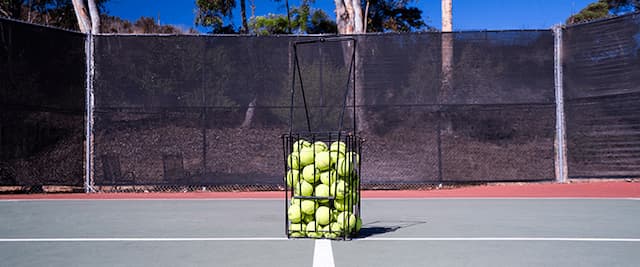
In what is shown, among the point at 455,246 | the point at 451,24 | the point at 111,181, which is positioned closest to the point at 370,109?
the point at 111,181

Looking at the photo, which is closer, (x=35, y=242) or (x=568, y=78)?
(x=35, y=242)

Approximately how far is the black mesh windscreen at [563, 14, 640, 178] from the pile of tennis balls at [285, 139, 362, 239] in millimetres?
6148

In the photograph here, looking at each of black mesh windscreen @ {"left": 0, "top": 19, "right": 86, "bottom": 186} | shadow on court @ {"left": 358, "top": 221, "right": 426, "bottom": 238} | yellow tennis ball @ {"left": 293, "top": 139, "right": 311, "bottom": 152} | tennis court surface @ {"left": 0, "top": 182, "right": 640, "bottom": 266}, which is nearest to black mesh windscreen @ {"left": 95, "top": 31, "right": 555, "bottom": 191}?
black mesh windscreen @ {"left": 0, "top": 19, "right": 86, "bottom": 186}

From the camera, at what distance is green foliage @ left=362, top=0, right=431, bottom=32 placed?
106 ft

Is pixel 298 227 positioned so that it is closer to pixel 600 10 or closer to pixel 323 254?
pixel 323 254

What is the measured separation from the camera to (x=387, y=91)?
994 cm

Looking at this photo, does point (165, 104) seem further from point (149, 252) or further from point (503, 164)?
point (149, 252)

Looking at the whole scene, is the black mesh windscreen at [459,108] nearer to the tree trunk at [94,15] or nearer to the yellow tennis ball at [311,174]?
the yellow tennis ball at [311,174]

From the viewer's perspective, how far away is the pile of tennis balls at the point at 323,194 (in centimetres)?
451

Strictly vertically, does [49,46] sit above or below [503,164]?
above

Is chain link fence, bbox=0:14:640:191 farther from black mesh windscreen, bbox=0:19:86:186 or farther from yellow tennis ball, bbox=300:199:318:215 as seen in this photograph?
yellow tennis ball, bbox=300:199:318:215

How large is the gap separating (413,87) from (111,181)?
4683 millimetres

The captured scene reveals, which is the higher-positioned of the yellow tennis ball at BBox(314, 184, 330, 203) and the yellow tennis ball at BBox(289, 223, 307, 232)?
the yellow tennis ball at BBox(314, 184, 330, 203)

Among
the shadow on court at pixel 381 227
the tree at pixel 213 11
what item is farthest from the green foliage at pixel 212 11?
the shadow on court at pixel 381 227
